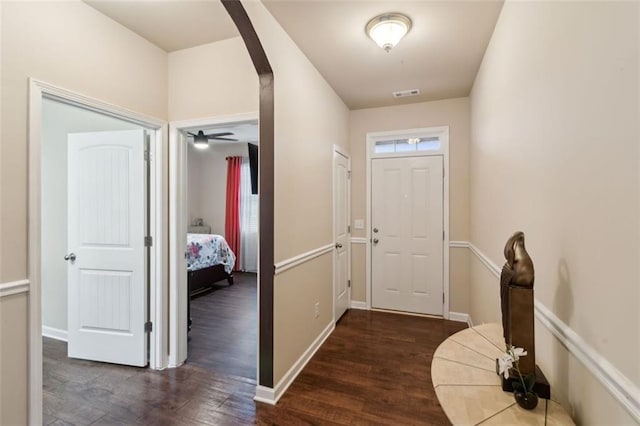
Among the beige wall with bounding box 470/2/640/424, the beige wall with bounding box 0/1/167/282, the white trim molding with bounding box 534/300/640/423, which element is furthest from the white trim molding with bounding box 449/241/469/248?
the beige wall with bounding box 0/1/167/282

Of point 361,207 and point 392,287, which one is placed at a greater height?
point 361,207

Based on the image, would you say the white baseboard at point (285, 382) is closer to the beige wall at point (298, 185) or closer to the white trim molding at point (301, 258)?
the beige wall at point (298, 185)

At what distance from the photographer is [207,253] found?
4.70m

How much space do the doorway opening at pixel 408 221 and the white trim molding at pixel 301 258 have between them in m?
1.04

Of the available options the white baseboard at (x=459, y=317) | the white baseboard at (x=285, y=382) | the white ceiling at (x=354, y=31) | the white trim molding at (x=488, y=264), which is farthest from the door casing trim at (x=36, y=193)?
the white baseboard at (x=459, y=317)

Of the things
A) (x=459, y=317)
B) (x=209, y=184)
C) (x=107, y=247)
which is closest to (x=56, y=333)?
(x=107, y=247)

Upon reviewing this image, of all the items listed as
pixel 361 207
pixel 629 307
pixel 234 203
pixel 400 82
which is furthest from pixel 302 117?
pixel 234 203

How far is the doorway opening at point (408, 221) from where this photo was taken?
3.62 meters

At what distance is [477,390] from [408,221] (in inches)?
113

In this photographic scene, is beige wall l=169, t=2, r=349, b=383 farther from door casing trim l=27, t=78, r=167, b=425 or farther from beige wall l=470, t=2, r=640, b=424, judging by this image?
beige wall l=470, t=2, r=640, b=424

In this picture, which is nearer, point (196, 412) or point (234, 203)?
point (196, 412)

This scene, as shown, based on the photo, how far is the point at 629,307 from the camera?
27.4 inches

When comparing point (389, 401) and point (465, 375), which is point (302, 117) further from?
point (389, 401)

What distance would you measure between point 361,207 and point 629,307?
3.25 metres
